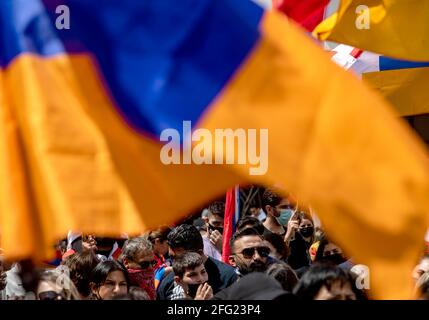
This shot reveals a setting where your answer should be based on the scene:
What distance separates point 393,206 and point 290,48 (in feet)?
2.36

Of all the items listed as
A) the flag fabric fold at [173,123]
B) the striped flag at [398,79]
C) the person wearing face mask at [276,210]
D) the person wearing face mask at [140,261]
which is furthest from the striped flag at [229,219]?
the flag fabric fold at [173,123]

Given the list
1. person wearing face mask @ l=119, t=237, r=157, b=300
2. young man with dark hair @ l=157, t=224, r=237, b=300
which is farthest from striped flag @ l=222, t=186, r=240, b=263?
person wearing face mask @ l=119, t=237, r=157, b=300

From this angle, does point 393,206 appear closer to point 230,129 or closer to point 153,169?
point 230,129

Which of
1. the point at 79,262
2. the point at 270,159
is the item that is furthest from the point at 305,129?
the point at 79,262

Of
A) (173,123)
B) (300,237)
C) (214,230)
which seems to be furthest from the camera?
(214,230)

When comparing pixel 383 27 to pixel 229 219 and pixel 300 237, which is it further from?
pixel 229 219

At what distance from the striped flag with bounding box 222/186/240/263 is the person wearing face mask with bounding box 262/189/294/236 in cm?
24

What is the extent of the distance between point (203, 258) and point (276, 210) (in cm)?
199

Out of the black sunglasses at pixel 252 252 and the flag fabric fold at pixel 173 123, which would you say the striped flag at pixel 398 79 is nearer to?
the black sunglasses at pixel 252 252

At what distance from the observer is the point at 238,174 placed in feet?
12.1

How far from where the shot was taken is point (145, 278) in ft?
22.1

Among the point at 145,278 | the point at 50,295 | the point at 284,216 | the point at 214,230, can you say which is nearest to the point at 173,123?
the point at 50,295

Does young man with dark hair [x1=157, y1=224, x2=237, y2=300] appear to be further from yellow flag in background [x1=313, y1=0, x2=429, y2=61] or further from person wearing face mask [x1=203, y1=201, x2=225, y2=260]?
yellow flag in background [x1=313, y1=0, x2=429, y2=61]

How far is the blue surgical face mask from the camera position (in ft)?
27.4
